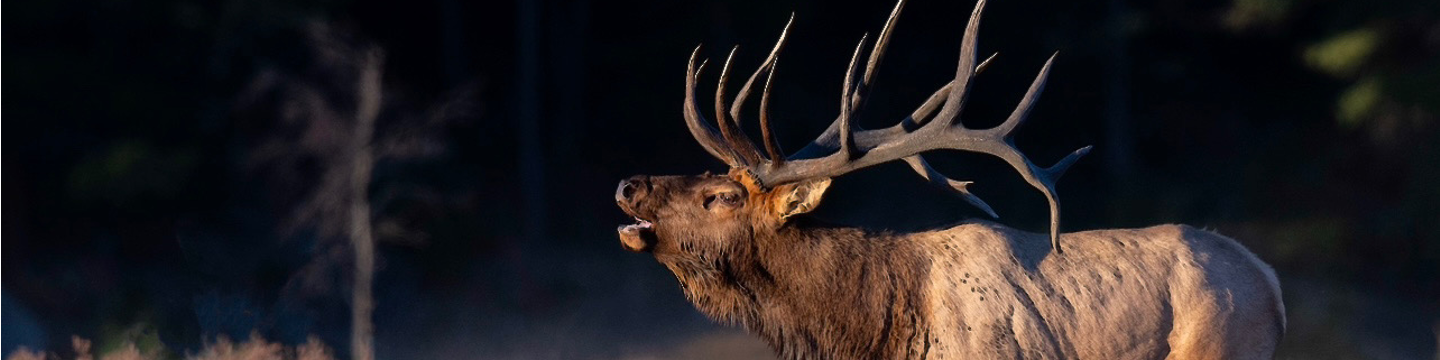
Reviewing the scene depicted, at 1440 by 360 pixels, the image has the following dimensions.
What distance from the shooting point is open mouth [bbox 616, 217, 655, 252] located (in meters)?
5.84

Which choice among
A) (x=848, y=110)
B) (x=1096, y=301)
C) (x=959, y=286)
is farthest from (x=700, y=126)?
(x=1096, y=301)

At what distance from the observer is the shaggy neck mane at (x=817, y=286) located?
576 cm

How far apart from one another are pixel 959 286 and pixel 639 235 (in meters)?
1.12

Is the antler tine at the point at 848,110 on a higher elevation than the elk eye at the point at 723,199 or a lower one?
higher

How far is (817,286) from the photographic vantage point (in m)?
5.85

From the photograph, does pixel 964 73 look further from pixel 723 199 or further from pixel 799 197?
pixel 723 199

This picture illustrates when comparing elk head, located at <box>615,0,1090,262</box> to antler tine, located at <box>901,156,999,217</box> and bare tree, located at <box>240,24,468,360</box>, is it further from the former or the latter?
bare tree, located at <box>240,24,468,360</box>

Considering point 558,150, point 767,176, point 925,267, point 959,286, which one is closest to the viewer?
point 959,286

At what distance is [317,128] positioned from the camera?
39.2 feet

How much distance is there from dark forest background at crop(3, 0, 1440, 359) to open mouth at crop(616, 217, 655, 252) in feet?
20.8

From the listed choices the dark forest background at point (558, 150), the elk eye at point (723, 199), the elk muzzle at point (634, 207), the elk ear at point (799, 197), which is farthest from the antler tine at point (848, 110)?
the dark forest background at point (558, 150)

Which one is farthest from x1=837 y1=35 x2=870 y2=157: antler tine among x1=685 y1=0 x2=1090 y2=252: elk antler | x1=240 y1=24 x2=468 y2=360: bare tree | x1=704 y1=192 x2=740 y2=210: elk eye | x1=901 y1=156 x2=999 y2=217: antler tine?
x1=240 y1=24 x2=468 y2=360: bare tree

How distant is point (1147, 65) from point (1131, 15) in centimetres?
119

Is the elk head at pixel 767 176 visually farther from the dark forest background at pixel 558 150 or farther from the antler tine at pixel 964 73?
the dark forest background at pixel 558 150
